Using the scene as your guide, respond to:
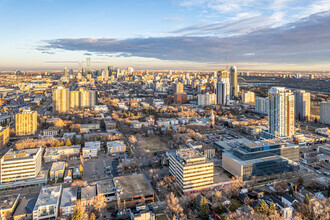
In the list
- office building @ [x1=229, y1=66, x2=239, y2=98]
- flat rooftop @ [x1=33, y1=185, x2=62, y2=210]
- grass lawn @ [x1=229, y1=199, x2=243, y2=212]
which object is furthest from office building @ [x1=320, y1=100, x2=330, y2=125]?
flat rooftop @ [x1=33, y1=185, x2=62, y2=210]

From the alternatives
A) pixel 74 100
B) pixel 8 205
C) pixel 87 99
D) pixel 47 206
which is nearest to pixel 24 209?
pixel 8 205

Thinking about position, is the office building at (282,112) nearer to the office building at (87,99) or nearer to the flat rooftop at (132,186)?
the flat rooftop at (132,186)

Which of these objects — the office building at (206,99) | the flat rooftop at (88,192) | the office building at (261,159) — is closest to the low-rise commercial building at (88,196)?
the flat rooftop at (88,192)

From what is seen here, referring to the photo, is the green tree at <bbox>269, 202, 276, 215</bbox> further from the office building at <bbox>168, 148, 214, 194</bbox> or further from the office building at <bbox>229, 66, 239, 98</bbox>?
the office building at <bbox>229, 66, 239, 98</bbox>

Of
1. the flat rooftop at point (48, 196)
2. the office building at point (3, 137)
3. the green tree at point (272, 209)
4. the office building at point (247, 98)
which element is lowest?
the flat rooftop at point (48, 196)

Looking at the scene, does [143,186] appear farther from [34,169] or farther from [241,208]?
[34,169]

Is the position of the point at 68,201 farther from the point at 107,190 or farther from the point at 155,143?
the point at 155,143
